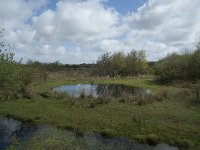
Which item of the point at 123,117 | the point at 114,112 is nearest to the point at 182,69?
the point at 114,112

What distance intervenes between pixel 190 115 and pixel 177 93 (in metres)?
11.8

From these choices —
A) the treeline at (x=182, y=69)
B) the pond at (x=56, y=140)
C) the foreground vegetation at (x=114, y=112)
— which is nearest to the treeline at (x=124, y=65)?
the treeline at (x=182, y=69)

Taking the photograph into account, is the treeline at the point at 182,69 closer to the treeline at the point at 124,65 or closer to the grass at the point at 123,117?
the grass at the point at 123,117

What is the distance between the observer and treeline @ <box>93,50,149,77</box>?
91125 millimetres

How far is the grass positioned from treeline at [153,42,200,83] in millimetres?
18243

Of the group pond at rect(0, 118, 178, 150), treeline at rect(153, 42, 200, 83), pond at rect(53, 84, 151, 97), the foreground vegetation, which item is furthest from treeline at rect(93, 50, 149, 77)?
pond at rect(0, 118, 178, 150)

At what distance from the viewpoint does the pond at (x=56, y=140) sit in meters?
17.8

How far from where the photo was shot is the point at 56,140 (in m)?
18.7

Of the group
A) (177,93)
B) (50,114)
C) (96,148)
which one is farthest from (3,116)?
(177,93)

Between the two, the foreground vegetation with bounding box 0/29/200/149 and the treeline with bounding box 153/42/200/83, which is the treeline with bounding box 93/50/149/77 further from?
the foreground vegetation with bounding box 0/29/200/149

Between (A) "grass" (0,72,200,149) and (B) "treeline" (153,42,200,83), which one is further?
(B) "treeline" (153,42,200,83)

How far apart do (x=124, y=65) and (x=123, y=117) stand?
66.9 metres

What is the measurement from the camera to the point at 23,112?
27.5m

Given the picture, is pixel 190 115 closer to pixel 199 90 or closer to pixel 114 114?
pixel 114 114
